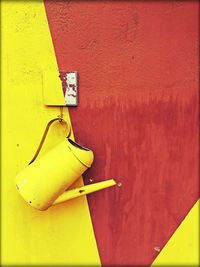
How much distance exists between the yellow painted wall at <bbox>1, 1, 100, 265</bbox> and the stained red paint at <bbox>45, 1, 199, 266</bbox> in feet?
0.15

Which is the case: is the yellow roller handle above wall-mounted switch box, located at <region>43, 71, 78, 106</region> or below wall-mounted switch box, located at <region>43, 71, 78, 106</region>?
below

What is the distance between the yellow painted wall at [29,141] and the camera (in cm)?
94

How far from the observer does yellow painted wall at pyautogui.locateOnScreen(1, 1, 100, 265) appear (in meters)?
0.94

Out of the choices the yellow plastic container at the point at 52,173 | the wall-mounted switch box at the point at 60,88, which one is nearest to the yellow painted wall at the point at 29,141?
the wall-mounted switch box at the point at 60,88

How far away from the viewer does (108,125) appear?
3.10 feet

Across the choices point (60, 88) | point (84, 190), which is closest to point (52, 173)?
point (84, 190)

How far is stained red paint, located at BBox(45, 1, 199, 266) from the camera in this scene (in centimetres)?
88

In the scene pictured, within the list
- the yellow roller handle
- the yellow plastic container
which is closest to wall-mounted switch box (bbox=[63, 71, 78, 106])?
the yellow plastic container

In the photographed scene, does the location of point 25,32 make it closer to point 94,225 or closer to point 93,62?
point 93,62

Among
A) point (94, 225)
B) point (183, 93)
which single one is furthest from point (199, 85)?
point (94, 225)

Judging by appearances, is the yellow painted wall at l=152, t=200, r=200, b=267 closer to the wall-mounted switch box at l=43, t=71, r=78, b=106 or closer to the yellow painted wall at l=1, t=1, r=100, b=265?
the yellow painted wall at l=1, t=1, r=100, b=265

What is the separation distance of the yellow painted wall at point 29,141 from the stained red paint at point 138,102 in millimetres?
47

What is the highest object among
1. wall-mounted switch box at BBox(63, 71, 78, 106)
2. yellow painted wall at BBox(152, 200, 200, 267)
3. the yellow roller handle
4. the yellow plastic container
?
wall-mounted switch box at BBox(63, 71, 78, 106)

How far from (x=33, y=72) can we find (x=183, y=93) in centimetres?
41
